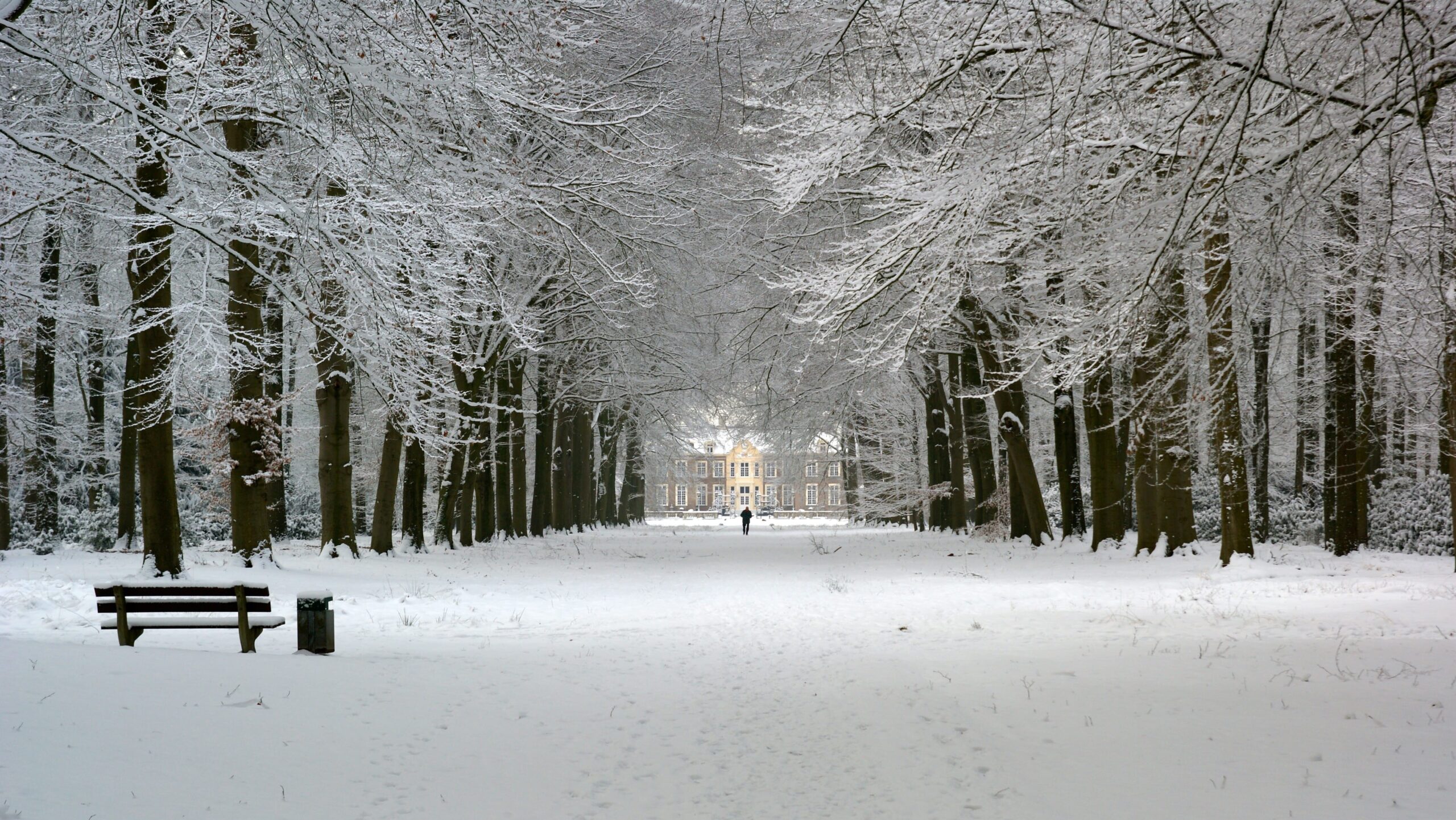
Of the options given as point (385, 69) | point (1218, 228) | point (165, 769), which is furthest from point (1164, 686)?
point (385, 69)

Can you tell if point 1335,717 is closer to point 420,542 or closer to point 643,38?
point 643,38

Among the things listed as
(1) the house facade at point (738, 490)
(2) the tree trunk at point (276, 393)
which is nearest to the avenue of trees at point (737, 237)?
(2) the tree trunk at point (276, 393)

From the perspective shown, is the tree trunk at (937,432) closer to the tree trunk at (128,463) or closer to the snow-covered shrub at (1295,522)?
the snow-covered shrub at (1295,522)

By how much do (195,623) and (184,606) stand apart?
17cm

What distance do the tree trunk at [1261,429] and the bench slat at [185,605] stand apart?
496 inches

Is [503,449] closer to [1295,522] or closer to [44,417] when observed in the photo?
[44,417]

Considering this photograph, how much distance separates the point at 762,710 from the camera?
734 centimetres

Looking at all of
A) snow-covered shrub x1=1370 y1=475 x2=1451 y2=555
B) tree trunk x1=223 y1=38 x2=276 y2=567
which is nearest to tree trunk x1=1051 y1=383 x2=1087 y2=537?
snow-covered shrub x1=1370 y1=475 x2=1451 y2=555

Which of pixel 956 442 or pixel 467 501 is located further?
pixel 956 442

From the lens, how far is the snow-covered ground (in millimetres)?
5027

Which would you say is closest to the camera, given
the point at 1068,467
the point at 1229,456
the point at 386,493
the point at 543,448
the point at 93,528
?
the point at 1229,456

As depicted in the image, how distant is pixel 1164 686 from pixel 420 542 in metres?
18.0

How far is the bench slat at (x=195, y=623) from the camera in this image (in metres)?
8.54

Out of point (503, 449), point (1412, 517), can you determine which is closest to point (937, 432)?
point (1412, 517)
